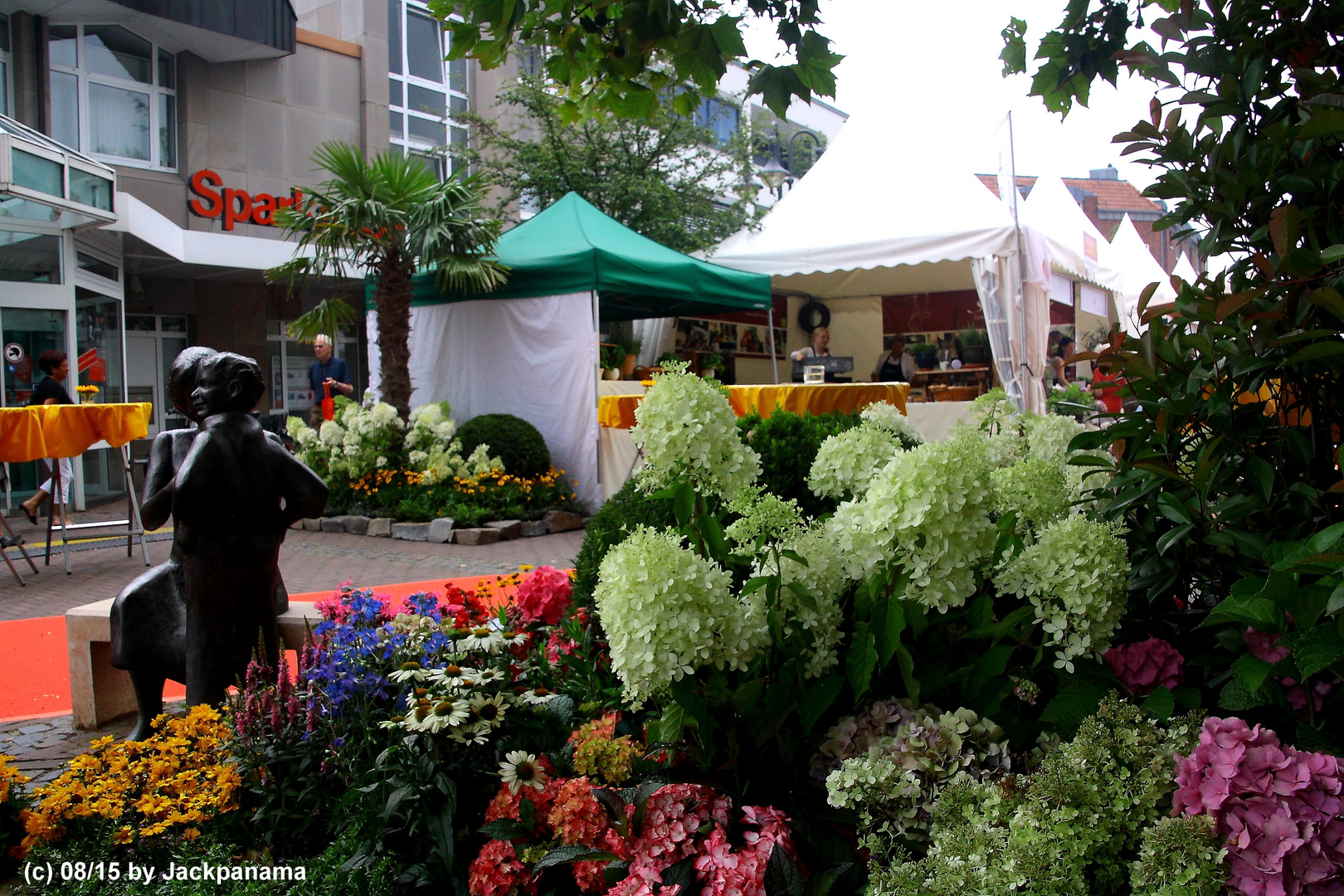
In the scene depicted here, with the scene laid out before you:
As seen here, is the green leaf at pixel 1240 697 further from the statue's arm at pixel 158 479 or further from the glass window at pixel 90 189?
the glass window at pixel 90 189

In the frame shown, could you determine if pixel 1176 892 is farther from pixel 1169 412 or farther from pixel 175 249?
pixel 175 249

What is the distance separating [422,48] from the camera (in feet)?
70.6

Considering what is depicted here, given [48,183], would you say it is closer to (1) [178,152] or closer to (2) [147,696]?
(1) [178,152]

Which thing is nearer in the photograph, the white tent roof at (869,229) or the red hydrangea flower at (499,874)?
the red hydrangea flower at (499,874)

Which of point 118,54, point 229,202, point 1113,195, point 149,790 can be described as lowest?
point 149,790

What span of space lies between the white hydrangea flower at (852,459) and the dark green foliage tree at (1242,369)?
54 cm

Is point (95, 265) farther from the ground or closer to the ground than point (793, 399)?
farther from the ground

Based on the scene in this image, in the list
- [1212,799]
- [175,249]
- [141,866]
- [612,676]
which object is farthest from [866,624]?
[175,249]

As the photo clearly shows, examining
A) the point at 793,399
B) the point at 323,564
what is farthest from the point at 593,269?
the point at 323,564

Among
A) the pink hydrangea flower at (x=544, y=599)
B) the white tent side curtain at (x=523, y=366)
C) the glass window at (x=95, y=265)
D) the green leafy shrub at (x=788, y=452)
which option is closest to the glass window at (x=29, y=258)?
the glass window at (x=95, y=265)

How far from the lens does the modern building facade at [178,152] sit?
11594 millimetres

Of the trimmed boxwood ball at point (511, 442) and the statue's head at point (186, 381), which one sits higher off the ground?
the statue's head at point (186, 381)

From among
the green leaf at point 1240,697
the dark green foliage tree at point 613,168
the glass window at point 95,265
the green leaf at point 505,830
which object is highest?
the dark green foliage tree at point 613,168

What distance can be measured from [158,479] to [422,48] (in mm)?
20756
